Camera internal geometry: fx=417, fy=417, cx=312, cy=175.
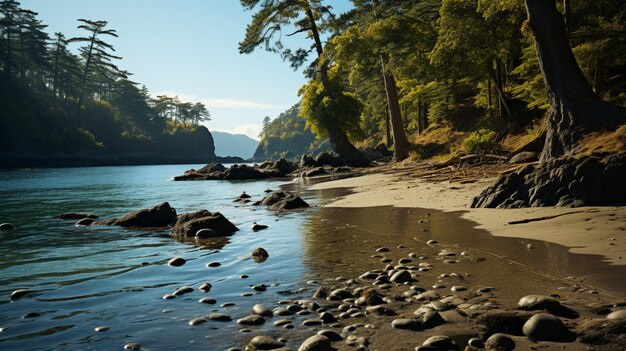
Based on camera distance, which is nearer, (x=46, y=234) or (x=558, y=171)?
(x=558, y=171)

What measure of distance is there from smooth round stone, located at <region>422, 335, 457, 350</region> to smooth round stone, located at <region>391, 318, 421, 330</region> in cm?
36

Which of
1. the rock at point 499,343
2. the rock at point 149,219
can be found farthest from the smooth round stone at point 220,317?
the rock at point 149,219

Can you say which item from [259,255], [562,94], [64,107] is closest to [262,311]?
[259,255]

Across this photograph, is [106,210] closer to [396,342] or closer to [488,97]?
[396,342]

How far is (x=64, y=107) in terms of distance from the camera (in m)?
91.0

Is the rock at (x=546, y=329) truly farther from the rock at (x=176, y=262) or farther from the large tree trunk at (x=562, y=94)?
the large tree trunk at (x=562, y=94)

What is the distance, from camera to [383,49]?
976 inches

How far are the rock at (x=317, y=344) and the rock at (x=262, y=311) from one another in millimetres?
857

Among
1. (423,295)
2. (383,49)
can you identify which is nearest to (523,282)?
(423,295)

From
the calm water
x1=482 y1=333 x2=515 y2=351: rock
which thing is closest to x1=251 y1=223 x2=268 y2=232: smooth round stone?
the calm water

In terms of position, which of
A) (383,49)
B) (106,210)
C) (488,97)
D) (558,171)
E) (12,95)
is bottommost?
(106,210)

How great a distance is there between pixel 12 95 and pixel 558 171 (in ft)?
304

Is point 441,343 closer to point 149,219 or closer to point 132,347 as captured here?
point 132,347

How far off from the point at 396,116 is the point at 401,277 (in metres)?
24.9
